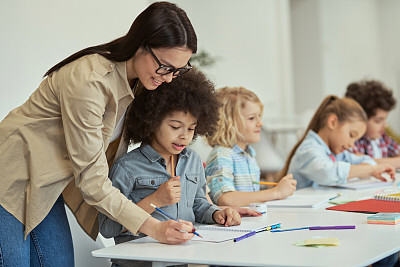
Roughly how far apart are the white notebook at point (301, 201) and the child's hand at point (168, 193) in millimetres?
635

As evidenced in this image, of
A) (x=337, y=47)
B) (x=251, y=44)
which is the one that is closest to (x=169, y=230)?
(x=251, y=44)

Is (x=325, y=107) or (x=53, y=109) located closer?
(x=53, y=109)

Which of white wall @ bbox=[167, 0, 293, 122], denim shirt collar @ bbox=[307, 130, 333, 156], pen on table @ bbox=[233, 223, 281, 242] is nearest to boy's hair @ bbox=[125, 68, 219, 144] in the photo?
pen on table @ bbox=[233, 223, 281, 242]

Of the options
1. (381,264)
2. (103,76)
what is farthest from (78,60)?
(381,264)

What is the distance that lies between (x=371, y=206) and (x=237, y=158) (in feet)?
2.09

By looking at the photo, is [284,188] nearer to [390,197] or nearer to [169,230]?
[390,197]

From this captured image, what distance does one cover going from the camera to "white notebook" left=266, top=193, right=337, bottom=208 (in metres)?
2.02

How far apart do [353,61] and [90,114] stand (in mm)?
7508

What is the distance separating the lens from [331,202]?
6.92 feet

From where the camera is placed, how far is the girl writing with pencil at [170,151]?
165cm

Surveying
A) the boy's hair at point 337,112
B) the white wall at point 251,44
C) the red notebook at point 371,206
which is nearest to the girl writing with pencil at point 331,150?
the boy's hair at point 337,112

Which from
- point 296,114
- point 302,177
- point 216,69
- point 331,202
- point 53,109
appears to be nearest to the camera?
point 53,109

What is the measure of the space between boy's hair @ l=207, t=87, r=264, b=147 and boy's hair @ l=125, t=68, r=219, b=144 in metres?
0.50

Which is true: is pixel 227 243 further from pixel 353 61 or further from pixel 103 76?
pixel 353 61
